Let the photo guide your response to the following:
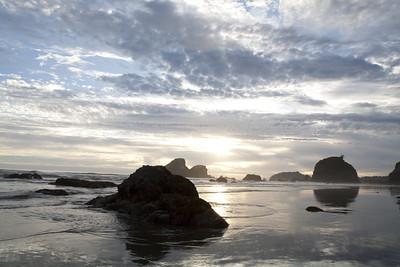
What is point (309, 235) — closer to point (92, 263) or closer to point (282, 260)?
point (282, 260)

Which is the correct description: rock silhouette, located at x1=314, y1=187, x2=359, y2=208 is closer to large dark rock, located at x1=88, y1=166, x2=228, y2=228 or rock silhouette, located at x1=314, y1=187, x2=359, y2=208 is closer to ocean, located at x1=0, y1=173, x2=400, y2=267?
ocean, located at x1=0, y1=173, x2=400, y2=267

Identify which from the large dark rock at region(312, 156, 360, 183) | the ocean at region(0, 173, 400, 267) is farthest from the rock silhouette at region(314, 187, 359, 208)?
the large dark rock at region(312, 156, 360, 183)

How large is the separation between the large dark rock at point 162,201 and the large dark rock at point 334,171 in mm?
163351

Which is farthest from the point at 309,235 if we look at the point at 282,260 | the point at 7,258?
the point at 7,258

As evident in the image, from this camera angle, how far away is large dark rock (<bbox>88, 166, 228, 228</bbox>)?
2055 cm

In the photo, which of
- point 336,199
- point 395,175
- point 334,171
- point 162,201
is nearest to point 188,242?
point 162,201

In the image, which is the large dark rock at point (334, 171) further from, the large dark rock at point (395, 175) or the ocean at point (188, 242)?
the ocean at point (188, 242)

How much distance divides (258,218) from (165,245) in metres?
10.7

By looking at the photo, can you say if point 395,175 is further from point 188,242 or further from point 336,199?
point 188,242

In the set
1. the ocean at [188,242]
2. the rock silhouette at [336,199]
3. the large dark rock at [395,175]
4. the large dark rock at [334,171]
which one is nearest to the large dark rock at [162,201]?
the ocean at [188,242]

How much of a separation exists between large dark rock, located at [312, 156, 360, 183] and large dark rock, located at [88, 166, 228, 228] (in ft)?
536

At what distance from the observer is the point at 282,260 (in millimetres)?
12305

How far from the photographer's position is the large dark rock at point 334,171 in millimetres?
181750

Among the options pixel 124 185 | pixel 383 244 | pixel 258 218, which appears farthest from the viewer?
pixel 124 185
